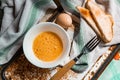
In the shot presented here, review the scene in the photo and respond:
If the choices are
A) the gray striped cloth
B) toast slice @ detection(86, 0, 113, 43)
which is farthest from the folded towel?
toast slice @ detection(86, 0, 113, 43)

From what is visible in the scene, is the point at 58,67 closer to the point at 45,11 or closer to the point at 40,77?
the point at 40,77

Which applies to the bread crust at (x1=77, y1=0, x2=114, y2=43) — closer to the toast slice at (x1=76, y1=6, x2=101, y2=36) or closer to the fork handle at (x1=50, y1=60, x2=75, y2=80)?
the toast slice at (x1=76, y1=6, x2=101, y2=36)

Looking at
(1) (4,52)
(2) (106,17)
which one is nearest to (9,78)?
(1) (4,52)

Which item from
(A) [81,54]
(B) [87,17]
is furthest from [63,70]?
(B) [87,17]

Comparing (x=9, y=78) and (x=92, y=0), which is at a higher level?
(x=92, y=0)

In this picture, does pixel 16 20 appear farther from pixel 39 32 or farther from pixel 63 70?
pixel 63 70

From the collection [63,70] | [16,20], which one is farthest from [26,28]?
[63,70]
